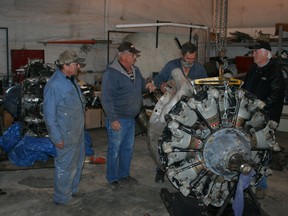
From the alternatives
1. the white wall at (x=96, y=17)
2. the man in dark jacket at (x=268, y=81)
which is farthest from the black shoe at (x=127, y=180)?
the white wall at (x=96, y=17)

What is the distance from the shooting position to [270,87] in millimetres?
3543

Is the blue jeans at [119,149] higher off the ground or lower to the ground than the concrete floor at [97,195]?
higher

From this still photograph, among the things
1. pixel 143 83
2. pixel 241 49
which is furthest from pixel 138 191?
pixel 241 49

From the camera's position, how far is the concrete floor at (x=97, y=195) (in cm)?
327

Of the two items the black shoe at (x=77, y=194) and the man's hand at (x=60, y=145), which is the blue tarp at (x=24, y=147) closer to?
the black shoe at (x=77, y=194)

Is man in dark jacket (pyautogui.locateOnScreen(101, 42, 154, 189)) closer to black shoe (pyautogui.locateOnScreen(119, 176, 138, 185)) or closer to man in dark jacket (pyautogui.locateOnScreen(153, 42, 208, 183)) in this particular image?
black shoe (pyautogui.locateOnScreen(119, 176, 138, 185))

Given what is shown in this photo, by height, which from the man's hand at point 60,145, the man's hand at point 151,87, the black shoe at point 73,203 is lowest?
the black shoe at point 73,203

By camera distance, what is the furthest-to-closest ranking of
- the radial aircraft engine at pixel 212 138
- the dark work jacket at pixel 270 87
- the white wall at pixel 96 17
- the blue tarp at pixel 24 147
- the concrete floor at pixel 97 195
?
the white wall at pixel 96 17 < the blue tarp at pixel 24 147 < the dark work jacket at pixel 270 87 < the concrete floor at pixel 97 195 < the radial aircraft engine at pixel 212 138

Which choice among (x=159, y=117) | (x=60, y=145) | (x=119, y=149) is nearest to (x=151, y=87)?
(x=119, y=149)

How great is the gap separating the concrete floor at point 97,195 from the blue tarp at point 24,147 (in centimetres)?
18

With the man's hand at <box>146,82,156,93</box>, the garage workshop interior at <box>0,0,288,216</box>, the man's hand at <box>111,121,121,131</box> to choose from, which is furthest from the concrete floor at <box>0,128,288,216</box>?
the man's hand at <box>146,82,156,93</box>

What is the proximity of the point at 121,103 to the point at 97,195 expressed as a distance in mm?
968

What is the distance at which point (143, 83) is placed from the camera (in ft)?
12.9

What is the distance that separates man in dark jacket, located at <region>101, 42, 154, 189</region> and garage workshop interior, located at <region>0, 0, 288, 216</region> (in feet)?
0.44
